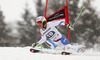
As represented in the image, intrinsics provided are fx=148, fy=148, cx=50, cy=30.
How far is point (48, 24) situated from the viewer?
3609mm

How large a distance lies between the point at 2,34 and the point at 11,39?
1.02m

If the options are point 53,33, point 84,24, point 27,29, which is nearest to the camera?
point 53,33

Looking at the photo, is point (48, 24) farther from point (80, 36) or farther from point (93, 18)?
point (93, 18)

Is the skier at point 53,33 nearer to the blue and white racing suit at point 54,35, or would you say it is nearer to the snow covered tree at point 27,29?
the blue and white racing suit at point 54,35

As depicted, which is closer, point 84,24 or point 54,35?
point 54,35

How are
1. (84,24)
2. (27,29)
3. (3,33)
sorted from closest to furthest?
(84,24) → (27,29) → (3,33)

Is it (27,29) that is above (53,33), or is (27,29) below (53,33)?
above

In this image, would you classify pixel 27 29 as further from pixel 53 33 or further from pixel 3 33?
pixel 53 33

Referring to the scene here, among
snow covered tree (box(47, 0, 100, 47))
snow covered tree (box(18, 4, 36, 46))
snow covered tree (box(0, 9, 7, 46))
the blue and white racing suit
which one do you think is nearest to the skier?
the blue and white racing suit

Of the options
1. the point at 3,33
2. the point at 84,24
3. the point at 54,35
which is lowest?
the point at 54,35

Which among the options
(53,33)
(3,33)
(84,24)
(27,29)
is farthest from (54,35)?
(3,33)

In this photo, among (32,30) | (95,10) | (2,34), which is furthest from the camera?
(2,34)

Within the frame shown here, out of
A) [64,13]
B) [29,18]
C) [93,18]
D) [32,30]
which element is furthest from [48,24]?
[29,18]

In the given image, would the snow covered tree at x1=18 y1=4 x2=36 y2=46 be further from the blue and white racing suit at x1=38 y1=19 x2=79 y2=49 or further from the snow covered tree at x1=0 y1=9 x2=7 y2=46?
the blue and white racing suit at x1=38 y1=19 x2=79 y2=49
